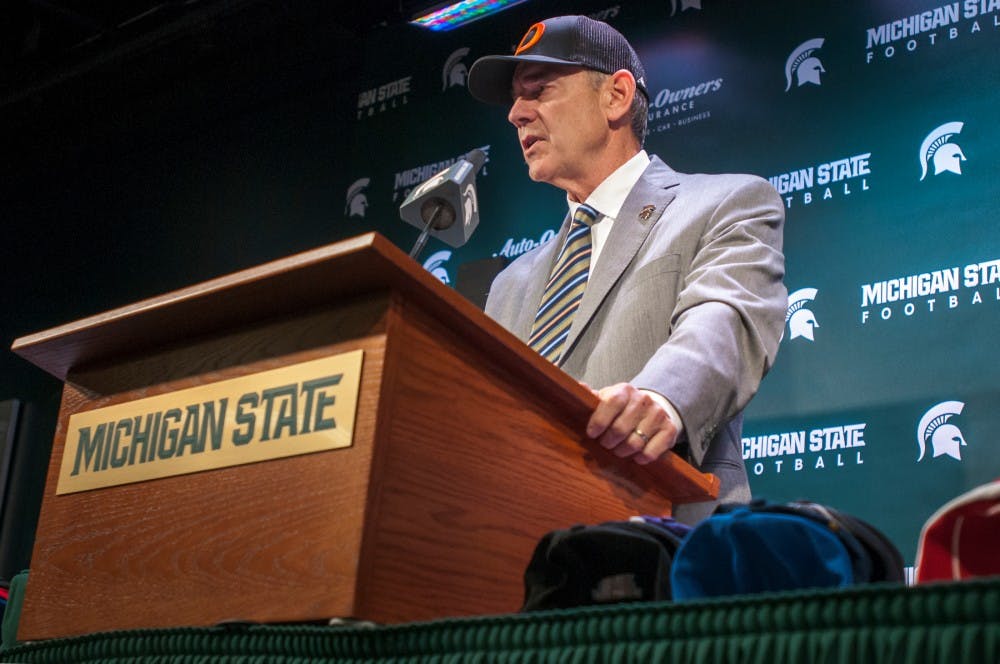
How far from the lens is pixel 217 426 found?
109 cm

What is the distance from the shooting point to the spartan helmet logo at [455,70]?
4168 mm

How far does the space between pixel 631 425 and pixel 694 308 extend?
37 centimetres

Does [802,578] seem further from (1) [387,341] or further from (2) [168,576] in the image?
(2) [168,576]

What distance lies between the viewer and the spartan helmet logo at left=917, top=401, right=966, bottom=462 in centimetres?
265

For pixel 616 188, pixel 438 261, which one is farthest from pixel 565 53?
pixel 438 261

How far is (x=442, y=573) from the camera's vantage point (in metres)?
1.02

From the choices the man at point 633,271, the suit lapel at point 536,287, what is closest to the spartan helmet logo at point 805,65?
the man at point 633,271

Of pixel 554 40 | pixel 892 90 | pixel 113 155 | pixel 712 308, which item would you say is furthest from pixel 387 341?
pixel 113 155

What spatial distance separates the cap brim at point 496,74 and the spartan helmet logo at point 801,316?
108 cm

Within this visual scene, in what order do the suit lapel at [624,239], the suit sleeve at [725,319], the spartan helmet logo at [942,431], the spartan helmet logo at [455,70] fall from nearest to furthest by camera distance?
the suit sleeve at [725,319] < the suit lapel at [624,239] < the spartan helmet logo at [942,431] < the spartan helmet logo at [455,70]

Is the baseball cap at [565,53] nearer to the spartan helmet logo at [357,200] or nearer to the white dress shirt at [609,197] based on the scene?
the white dress shirt at [609,197]

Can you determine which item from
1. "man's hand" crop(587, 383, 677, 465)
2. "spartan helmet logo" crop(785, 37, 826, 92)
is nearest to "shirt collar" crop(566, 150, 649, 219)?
"man's hand" crop(587, 383, 677, 465)

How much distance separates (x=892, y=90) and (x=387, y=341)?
2.47 m

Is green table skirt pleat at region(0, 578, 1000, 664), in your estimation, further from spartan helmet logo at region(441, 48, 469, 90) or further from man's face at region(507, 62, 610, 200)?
spartan helmet logo at region(441, 48, 469, 90)
